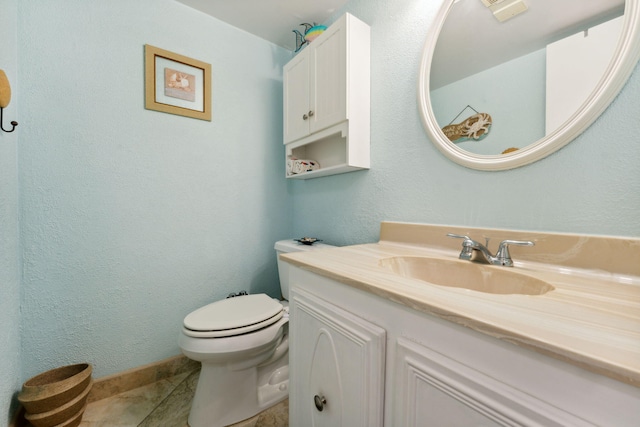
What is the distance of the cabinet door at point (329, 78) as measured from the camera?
3.96ft

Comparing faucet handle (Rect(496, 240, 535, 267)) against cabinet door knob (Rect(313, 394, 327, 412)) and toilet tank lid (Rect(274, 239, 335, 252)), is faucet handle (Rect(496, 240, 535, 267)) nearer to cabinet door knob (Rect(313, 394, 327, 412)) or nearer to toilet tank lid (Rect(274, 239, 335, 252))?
cabinet door knob (Rect(313, 394, 327, 412))

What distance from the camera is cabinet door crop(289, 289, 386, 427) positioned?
57 centimetres

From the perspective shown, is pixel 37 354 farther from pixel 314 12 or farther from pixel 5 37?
pixel 314 12

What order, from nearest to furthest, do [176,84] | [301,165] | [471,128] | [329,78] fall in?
[471,128] < [329,78] < [176,84] < [301,165]

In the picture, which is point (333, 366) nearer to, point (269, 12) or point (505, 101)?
point (505, 101)

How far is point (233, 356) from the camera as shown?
1.03 metres

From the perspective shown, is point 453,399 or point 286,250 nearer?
point 453,399

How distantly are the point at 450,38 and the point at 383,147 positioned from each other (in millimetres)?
479

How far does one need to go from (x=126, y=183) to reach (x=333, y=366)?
1.34 meters

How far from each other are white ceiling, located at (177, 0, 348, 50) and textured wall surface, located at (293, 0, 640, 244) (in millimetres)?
198

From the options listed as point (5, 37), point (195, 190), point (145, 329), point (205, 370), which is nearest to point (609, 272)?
point (205, 370)

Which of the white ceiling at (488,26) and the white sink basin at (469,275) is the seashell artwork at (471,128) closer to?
the white ceiling at (488,26)

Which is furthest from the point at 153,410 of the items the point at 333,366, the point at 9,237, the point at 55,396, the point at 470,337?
the point at 470,337

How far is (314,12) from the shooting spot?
151 cm
